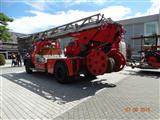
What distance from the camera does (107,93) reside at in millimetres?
7691

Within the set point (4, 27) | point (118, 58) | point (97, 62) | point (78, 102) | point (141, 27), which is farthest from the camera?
point (141, 27)

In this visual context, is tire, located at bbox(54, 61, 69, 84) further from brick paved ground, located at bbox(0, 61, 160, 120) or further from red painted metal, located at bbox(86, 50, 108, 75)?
red painted metal, located at bbox(86, 50, 108, 75)

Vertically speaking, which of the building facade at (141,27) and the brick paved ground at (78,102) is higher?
the building facade at (141,27)

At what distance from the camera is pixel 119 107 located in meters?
5.92

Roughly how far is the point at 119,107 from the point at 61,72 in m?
4.43

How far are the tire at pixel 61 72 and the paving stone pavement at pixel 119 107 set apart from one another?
7.19 feet

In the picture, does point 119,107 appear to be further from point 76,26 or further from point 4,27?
point 4,27

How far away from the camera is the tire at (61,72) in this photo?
31.0 feet

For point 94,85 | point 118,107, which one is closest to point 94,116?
point 118,107

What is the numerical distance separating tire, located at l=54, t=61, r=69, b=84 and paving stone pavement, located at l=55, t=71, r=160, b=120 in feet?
7.19

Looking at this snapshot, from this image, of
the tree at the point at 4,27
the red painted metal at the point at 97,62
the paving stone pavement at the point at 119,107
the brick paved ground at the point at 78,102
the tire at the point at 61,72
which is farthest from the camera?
the tree at the point at 4,27
